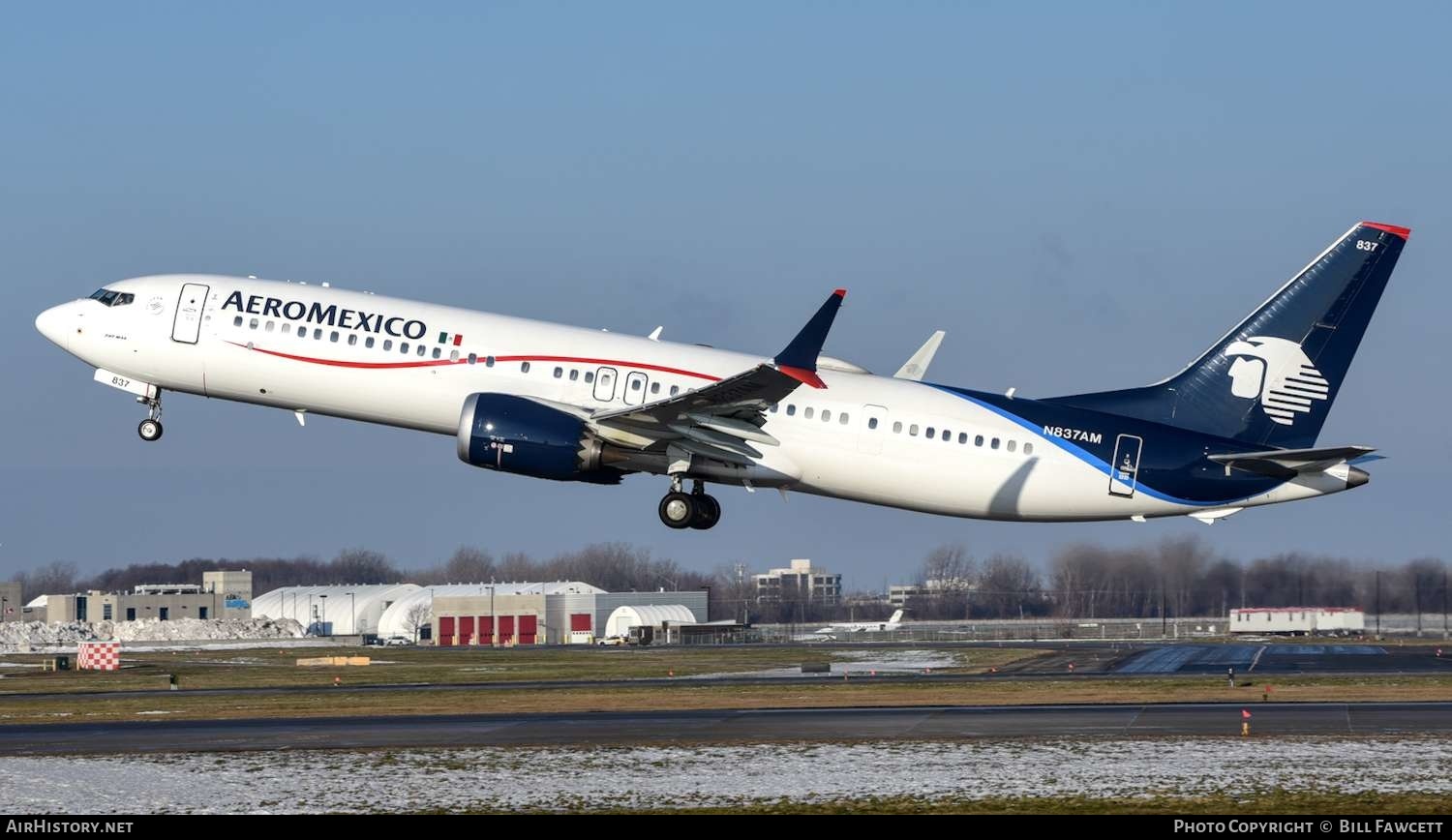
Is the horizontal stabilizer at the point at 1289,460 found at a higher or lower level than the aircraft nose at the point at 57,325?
lower

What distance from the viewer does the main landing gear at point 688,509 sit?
45812 millimetres

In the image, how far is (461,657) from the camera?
89688mm

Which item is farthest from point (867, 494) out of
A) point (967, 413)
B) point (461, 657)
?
point (461, 657)

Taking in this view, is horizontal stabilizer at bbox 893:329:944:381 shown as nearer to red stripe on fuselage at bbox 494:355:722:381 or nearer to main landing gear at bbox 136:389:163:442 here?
red stripe on fuselage at bbox 494:355:722:381

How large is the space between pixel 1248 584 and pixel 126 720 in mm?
77212

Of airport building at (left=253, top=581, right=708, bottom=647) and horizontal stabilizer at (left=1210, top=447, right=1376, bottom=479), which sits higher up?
horizontal stabilizer at (left=1210, top=447, right=1376, bottom=479)

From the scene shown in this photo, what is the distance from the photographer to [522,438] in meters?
43.2

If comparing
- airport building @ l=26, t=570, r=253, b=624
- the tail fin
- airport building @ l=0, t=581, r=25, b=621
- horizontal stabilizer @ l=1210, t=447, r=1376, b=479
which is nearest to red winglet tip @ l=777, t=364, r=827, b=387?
the tail fin

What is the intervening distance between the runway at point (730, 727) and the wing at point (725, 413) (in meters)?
7.04

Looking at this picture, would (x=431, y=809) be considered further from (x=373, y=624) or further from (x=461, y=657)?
(x=373, y=624)

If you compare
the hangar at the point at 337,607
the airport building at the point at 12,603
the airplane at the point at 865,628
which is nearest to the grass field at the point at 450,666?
the airplane at the point at 865,628

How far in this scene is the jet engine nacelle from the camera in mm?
43250

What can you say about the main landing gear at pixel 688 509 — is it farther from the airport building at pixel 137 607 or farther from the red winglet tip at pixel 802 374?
the airport building at pixel 137 607

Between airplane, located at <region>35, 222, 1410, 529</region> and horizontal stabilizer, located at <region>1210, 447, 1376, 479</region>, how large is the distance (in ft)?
0.25
